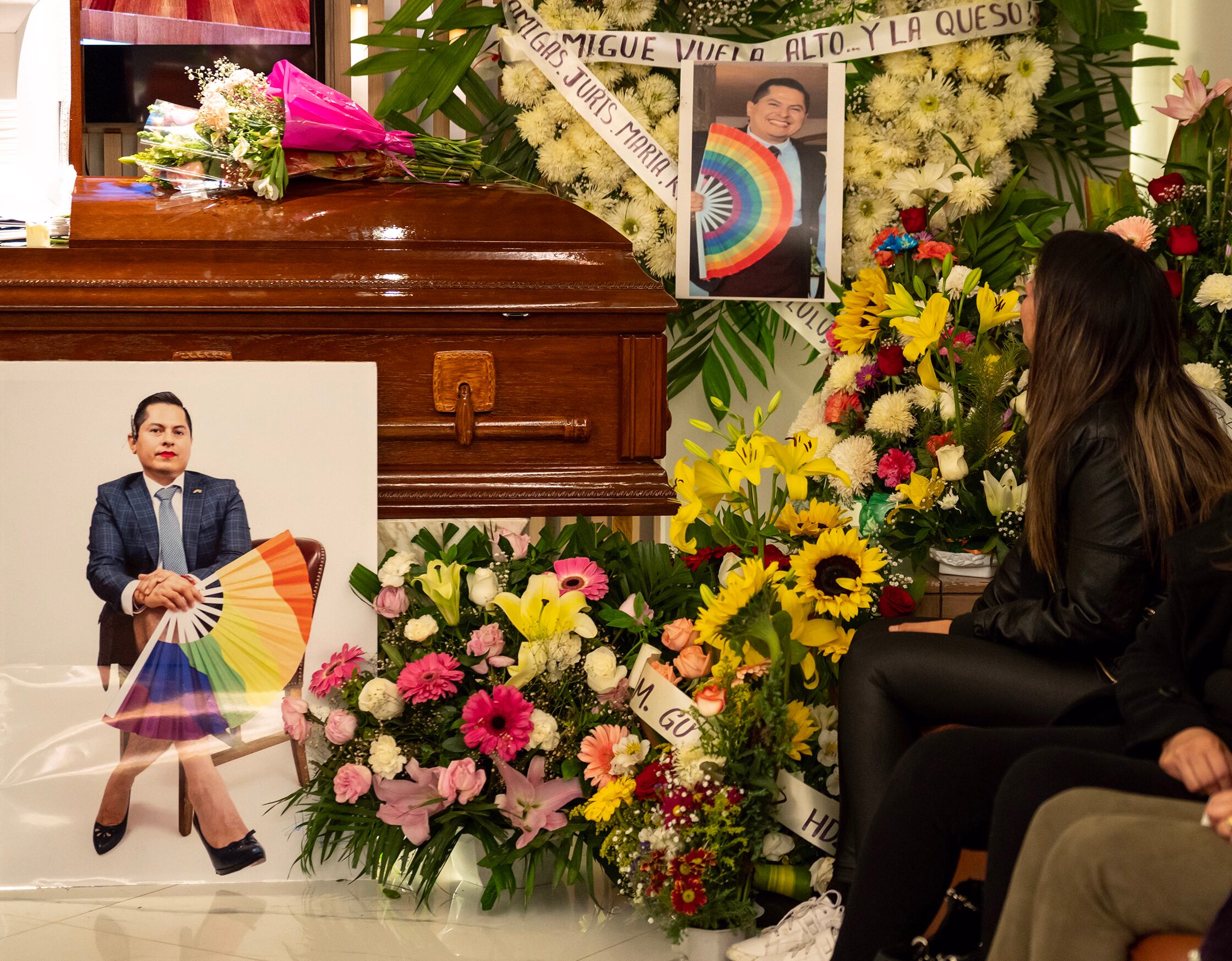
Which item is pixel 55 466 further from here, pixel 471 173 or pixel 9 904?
pixel 471 173

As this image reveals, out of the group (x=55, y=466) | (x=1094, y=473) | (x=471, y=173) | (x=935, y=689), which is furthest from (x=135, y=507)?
(x=1094, y=473)

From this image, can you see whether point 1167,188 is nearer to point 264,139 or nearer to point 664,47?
point 664,47

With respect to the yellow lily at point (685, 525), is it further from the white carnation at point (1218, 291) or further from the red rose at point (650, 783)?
the white carnation at point (1218, 291)

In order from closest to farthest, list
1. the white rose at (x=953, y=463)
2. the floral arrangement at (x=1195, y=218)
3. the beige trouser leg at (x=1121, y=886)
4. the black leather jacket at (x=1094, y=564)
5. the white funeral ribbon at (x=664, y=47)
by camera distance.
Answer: the beige trouser leg at (x=1121, y=886) < the black leather jacket at (x=1094, y=564) < the white rose at (x=953, y=463) < the floral arrangement at (x=1195, y=218) < the white funeral ribbon at (x=664, y=47)

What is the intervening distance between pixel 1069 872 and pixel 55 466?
69.7 inches

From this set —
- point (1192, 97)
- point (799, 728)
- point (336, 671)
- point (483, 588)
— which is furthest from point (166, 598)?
point (1192, 97)

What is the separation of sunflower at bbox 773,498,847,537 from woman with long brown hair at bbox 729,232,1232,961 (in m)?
0.29

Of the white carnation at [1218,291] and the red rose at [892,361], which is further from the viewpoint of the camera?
the red rose at [892,361]

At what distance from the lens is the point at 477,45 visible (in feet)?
10.1

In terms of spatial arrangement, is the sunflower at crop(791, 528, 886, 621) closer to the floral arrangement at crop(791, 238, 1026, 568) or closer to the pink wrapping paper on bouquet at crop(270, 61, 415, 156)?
the floral arrangement at crop(791, 238, 1026, 568)

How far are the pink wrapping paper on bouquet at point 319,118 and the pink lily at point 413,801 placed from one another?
116 centimetres

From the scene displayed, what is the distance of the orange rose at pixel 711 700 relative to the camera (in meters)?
1.93

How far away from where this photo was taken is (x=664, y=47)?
122 inches

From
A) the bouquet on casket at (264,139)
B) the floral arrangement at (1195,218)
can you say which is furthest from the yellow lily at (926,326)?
the bouquet on casket at (264,139)
